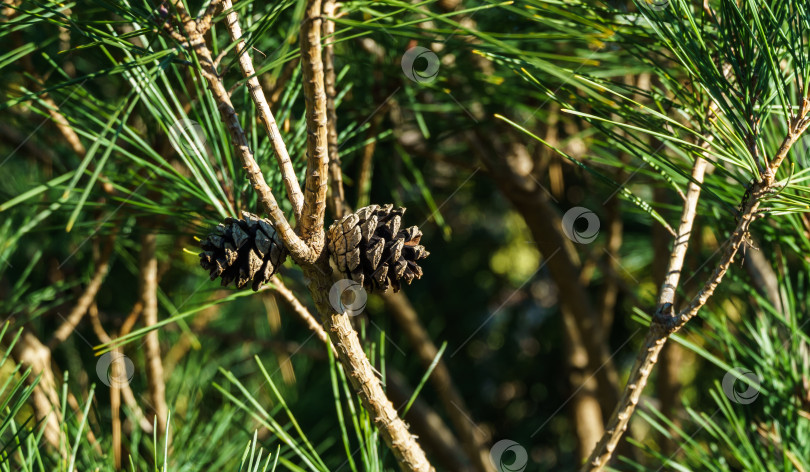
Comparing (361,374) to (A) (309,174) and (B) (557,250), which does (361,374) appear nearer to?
(A) (309,174)

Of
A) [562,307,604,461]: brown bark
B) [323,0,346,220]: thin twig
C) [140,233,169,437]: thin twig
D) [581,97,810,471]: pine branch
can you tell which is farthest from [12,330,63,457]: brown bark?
[562,307,604,461]: brown bark

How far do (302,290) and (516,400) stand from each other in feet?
2.62

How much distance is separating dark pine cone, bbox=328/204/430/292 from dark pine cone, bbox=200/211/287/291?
0.04 metres

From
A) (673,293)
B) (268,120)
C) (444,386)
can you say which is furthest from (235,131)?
(444,386)

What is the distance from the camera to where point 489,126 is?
3.58 feet

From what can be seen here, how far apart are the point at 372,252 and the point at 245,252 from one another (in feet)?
0.25

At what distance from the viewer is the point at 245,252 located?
43 cm

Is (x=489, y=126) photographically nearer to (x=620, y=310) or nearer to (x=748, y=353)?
(x=748, y=353)

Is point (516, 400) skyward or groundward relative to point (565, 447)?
skyward

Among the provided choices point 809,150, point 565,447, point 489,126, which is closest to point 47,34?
point 489,126

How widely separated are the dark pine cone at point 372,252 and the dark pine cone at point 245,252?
0.04 meters

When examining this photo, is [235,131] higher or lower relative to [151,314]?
higher

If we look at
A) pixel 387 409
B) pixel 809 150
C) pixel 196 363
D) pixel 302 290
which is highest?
pixel 809 150

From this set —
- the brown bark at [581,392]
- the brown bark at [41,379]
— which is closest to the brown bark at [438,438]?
the brown bark at [581,392]
